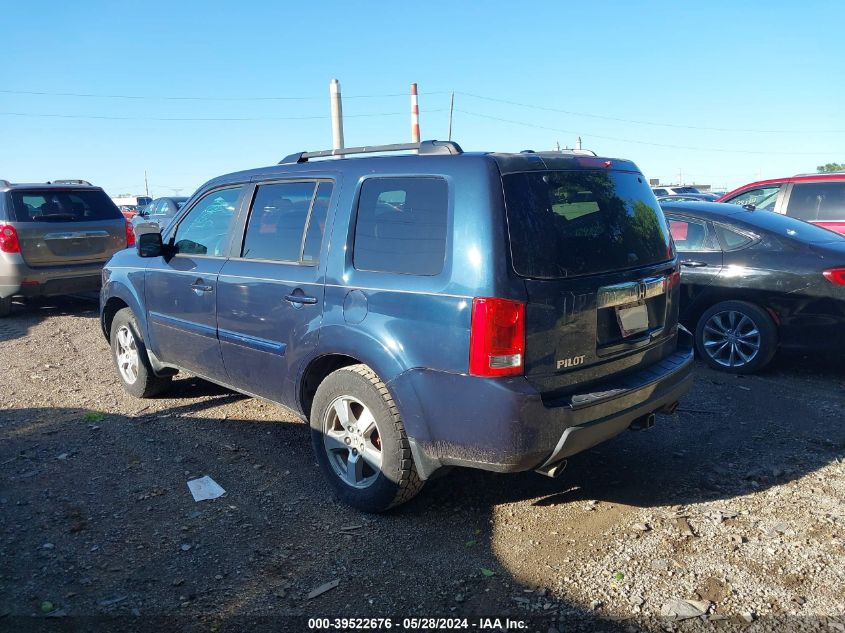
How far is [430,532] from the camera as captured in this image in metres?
3.51

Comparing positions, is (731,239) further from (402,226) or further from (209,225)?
(209,225)

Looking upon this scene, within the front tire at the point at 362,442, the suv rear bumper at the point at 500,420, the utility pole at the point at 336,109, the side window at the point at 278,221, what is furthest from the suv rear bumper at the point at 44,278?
the utility pole at the point at 336,109

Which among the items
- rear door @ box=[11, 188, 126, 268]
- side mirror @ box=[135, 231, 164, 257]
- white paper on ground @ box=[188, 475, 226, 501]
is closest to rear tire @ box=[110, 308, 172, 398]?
side mirror @ box=[135, 231, 164, 257]

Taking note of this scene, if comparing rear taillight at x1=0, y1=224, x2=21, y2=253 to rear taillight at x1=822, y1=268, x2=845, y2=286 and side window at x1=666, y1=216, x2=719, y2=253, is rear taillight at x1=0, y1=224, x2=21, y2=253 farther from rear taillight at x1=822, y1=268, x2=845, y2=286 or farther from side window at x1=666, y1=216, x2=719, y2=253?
rear taillight at x1=822, y1=268, x2=845, y2=286

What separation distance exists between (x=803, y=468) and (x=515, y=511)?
6.29 ft

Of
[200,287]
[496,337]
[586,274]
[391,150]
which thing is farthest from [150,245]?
[586,274]

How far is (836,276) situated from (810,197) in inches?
141

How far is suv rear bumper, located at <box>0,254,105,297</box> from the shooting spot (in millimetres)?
8539

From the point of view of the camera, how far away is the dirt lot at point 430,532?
2.88m

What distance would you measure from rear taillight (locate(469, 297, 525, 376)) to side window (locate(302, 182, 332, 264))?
48.4 inches

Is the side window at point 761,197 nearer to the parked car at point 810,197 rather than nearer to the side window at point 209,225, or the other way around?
the parked car at point 810,197

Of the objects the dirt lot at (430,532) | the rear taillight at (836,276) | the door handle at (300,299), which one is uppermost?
the door handle at (300,299)

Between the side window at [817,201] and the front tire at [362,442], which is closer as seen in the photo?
the front tire at [362,442]

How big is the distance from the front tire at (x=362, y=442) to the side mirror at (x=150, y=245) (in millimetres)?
2062
